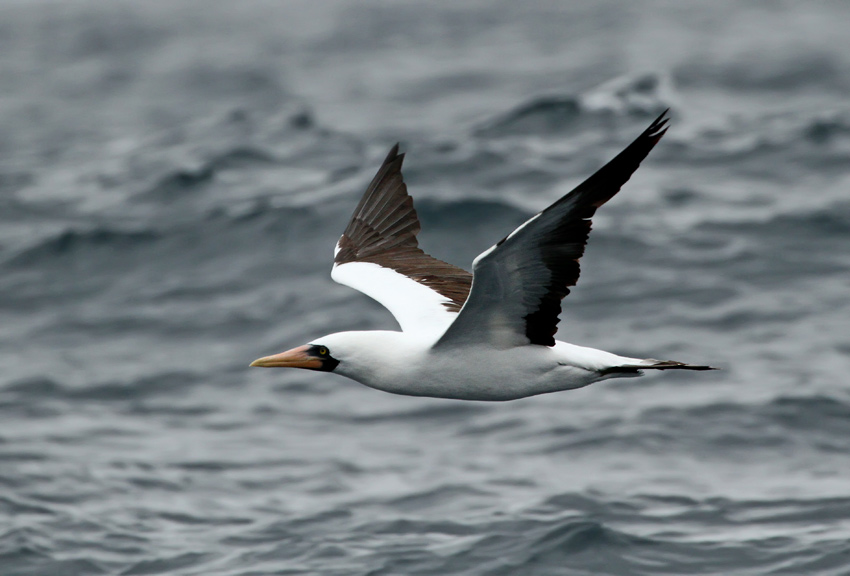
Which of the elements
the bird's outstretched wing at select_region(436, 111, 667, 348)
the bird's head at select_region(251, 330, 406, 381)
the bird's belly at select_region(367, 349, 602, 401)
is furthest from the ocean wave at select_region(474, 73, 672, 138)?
the bird's outstretched wing at select_region(436, 111, 667, 348)

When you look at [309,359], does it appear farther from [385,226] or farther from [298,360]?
[385,226]

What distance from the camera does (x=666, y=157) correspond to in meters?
21.8

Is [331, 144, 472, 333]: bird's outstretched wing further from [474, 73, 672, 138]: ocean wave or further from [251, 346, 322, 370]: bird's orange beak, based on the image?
[474, 73, 672, 138]: ocean wave

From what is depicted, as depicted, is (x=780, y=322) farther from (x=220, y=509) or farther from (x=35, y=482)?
(x=35, y=482)

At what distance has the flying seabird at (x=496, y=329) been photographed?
8.00 m

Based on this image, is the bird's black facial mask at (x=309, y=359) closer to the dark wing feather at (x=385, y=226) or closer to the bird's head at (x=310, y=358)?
the bird's head at (x=310, y=358)

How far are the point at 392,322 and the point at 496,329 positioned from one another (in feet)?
25.1

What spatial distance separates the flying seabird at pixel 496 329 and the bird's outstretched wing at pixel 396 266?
0.02 metres

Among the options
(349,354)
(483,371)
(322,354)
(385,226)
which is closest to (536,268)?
(483,371)

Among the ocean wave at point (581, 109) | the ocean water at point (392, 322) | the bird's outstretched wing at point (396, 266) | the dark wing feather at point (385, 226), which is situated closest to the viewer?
the bird's outstretched wing at point (396, 266)

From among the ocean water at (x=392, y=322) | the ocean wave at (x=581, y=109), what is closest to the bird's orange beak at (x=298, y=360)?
the ocean water at (x=392, y=322)

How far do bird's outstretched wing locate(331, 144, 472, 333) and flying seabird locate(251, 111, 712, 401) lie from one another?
2cm

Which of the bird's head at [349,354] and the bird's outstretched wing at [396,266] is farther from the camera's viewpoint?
the bird's outstretched wing at [396,266]

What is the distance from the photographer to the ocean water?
43.3ft
